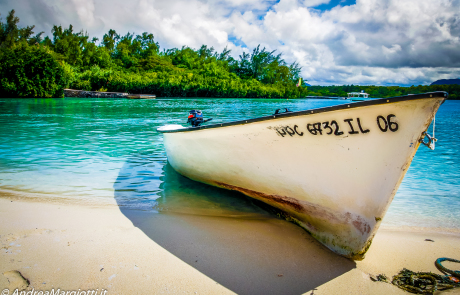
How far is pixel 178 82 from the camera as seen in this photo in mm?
52219

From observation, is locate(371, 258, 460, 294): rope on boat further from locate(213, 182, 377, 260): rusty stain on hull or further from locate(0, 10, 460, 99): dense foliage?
locate(0, 10, 460, 99): dense foliage

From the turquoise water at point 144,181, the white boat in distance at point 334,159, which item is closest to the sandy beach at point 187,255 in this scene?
the white boat in distance at point 334,159

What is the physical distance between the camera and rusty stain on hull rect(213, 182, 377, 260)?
259 cm

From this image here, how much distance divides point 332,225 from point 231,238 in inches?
42.0

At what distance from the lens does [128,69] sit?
6488 centimetres

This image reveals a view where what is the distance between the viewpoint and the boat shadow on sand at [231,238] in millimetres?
2334

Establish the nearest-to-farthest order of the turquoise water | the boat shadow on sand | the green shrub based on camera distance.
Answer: the boat shadow on sand < the turquoise water < the green shrub

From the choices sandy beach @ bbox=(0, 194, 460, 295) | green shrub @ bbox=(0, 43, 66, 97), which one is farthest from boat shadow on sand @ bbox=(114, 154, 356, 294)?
green shrub @ bbox=(0, 43, 66, 97)

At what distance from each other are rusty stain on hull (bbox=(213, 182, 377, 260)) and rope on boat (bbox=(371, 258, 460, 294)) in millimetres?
327

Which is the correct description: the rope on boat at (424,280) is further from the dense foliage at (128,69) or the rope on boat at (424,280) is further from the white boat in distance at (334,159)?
the dense foliage at (128,69)

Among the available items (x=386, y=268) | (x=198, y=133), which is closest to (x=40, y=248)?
(x=198, y=133)

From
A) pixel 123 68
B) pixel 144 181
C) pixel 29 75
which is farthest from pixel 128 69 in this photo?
pixel 144 181

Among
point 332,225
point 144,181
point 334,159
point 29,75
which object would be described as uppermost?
point 29,75

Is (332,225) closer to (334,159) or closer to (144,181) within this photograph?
(334,159)
